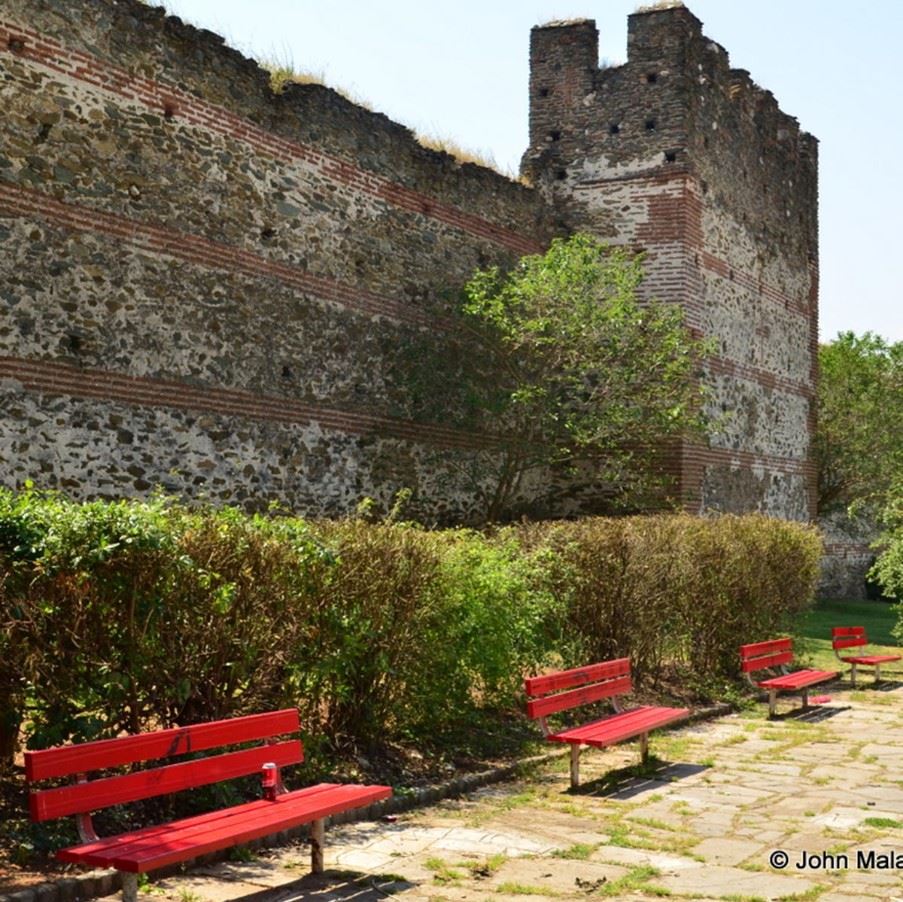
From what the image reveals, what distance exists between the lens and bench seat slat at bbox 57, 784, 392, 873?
4730mm

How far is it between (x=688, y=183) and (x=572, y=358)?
4611mm

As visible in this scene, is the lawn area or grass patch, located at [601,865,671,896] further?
the lawn area

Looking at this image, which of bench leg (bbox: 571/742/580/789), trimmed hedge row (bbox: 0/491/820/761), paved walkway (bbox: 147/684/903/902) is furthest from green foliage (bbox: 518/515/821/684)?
bench leg (bbox: 571/742/580/789)

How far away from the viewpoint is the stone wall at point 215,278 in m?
11.4

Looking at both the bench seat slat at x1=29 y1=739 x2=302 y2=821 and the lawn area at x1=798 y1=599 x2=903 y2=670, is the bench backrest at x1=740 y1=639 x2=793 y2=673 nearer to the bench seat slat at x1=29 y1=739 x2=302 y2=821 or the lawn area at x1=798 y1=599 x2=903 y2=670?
the lawn area at x1=798 y1=599 x2=903 y2=670

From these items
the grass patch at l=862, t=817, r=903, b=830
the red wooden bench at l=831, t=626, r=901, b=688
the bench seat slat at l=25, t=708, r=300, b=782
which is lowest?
the grass patch at l=862, t=817, r=903, b=830

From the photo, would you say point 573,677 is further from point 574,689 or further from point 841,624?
point 841,624

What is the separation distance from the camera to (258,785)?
269 inches

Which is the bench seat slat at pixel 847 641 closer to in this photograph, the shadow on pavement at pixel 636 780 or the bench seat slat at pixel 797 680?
the bench seat slat at pixel 797 680

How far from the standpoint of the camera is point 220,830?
5270mm

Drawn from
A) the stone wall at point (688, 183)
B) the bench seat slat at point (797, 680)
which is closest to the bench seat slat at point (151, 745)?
the bench seat slat at point (797, 680)

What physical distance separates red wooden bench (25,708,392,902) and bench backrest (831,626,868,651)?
9.56 m

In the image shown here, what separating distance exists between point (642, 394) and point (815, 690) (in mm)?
5072

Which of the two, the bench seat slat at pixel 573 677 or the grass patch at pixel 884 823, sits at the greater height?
the bench seat slat at pixel 573 677
